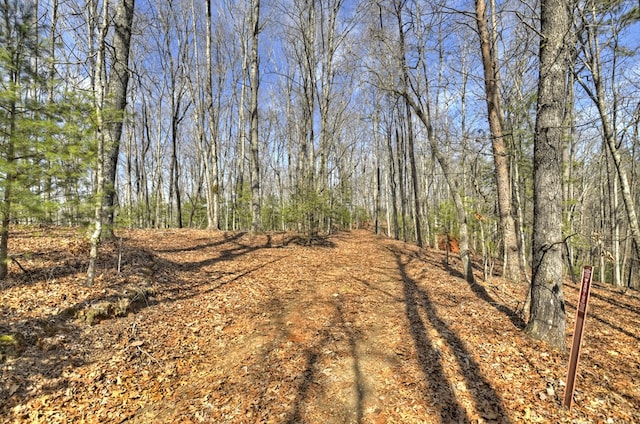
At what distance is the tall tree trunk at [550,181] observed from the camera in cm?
409

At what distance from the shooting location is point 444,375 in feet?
11.6

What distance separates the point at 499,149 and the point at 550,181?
341 cm

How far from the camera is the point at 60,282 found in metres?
4.58

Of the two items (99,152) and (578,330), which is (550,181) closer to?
(578,330)

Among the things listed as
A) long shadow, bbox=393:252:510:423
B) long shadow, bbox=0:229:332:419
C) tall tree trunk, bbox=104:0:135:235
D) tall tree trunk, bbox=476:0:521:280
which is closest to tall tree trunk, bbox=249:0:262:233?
long shadow, bbox=0:229:332:419

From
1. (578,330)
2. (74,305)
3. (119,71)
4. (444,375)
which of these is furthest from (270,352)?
(119,71)

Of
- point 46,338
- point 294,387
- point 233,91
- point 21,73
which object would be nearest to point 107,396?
point 46,338

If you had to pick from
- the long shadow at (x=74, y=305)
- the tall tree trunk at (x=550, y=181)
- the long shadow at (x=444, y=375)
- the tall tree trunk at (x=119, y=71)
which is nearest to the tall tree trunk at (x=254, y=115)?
the long shadow at (x=74, y=305)

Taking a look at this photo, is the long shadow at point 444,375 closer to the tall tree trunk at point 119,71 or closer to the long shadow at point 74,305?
the long shadow at point 74,305

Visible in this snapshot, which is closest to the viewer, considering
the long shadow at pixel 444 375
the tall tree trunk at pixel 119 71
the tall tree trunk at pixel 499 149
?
the long shadow at pixel 444 375

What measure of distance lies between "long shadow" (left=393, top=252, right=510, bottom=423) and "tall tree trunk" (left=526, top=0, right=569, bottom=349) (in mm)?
1255

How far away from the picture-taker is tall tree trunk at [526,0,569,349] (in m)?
4.09

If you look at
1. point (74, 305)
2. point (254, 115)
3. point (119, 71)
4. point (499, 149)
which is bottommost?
point (74, 305)

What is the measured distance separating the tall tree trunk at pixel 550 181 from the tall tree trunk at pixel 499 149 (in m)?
2.59
